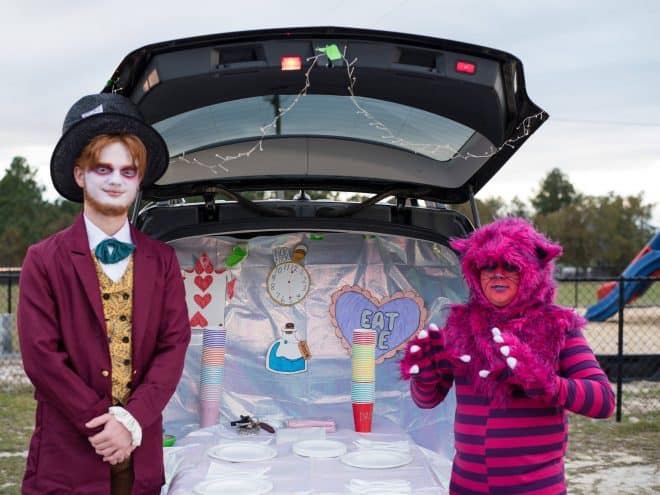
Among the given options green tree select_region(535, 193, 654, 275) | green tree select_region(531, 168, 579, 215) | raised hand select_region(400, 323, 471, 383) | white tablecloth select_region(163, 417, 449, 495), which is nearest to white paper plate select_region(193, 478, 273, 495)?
white tablecloth select_region(163, 417, 449, 495)

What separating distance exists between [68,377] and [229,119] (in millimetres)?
1198

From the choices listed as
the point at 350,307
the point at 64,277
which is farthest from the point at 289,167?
the point at 64,277

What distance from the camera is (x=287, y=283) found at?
387 cm

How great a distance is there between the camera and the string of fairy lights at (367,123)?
239 centimetres

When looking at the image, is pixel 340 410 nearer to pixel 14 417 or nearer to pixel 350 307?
pixel 350 307

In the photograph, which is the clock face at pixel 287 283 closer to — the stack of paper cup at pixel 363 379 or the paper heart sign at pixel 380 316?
the paper heart sign at pixel 380 316

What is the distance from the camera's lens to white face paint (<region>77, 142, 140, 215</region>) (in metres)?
2.44

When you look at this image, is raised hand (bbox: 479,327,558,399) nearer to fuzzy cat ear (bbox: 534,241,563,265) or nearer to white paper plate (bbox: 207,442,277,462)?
fuzzy cat ear (bbox: 534,241,563,265)

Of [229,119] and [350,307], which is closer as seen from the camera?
[229,119]

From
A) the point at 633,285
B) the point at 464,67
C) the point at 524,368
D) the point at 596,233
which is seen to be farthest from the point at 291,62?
the point at 596,233

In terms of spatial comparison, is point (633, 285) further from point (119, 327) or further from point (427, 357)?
point (119, 327)

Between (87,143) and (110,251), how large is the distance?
0.35 metres

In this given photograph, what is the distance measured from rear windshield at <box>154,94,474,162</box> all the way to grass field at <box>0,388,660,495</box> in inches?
110

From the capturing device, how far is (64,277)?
7.89 ft
